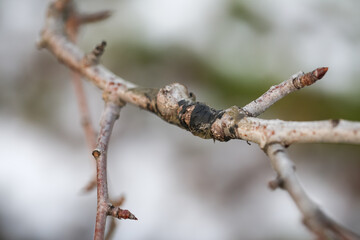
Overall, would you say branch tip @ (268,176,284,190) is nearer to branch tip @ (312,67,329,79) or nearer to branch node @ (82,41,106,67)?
branch tip @ (312,67,329,79)

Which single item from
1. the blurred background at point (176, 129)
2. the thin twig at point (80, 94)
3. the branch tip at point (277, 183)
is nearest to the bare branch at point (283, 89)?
the branch tip at point (277, 183)

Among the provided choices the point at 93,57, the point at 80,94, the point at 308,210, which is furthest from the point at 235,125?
the point at 80,94

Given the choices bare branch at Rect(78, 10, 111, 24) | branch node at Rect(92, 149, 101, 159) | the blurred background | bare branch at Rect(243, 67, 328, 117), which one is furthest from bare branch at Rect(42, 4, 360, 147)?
the blurred background

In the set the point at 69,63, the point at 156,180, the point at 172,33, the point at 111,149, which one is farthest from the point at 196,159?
the point at 69,63

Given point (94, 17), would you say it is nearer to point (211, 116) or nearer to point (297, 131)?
point (211, 116)

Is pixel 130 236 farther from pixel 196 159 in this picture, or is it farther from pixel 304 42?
pixel 304 42

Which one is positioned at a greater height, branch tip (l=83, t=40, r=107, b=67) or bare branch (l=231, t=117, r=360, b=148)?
branch tip (l=83, t=40, r=107, b=67)
